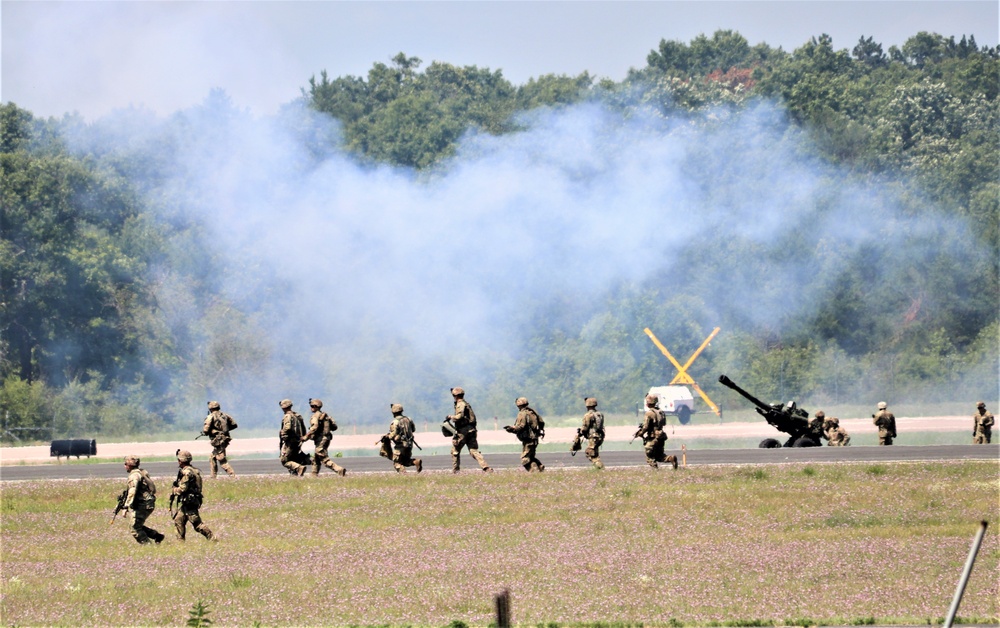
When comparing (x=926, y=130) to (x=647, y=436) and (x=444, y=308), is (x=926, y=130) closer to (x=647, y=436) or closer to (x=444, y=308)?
(x=444, y=308)

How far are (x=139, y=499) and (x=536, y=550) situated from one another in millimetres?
6791

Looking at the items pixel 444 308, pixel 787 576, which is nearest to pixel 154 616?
pixel 787 576

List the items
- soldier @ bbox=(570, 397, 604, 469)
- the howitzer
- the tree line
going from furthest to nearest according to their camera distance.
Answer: the tree line, the howitzer, soldier @ bbox=(570, 397, 604, 469)

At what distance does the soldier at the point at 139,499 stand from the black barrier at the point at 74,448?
27.0 m

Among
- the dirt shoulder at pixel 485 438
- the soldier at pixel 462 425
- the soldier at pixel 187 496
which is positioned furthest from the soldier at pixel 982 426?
the soldier at pixel 187 496

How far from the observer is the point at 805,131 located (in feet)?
255

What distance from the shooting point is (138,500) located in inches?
949

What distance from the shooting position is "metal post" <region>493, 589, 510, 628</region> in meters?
16.4

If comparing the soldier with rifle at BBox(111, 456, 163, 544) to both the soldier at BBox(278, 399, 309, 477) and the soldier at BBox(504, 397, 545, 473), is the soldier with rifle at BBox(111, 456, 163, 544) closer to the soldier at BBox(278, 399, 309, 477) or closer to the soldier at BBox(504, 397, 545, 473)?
the soldier at BBox(278, 399, 309, 477)

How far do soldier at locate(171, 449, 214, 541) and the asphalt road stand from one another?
902 cm

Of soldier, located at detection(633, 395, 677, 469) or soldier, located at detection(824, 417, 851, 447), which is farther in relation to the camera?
soldier, located at detection(824, 417, 851, 447)

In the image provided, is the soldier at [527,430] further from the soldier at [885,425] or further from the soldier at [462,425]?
the soldier at [885,425]

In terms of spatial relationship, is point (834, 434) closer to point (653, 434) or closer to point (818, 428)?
point (818, 428)

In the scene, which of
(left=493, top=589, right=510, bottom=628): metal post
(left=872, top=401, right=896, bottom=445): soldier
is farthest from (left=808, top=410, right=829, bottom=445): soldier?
(left=493, top=589, right=510, bottom=628): metal post
